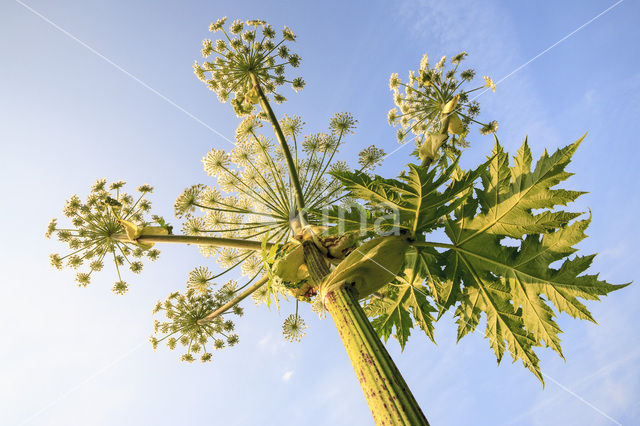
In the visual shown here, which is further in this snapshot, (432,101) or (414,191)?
(432,101)

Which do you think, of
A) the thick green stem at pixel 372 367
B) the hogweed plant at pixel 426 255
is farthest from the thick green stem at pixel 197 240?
the thick green stem at pixel 372 367

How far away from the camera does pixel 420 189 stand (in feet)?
10.1

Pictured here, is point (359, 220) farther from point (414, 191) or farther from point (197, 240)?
point (197, 240)

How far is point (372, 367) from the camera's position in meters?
2.38

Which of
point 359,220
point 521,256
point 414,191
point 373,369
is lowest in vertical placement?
point 373,369

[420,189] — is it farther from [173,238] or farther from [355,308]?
[173,238]

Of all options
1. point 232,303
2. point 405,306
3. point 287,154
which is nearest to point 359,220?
point 405,306

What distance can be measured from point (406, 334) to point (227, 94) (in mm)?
6414

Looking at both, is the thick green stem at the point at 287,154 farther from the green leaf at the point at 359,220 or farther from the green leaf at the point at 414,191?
the green leaf at the point at 414,191

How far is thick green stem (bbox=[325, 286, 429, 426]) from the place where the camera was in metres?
2.16

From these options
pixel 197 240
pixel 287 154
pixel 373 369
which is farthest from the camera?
pixel 287 154

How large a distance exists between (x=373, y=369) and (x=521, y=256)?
1.91m

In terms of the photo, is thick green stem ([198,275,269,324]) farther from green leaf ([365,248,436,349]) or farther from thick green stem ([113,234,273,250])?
green leaf ([365,248,436,349])

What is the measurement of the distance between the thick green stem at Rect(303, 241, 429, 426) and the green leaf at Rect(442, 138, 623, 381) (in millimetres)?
1466
